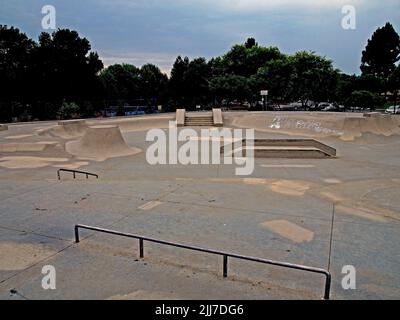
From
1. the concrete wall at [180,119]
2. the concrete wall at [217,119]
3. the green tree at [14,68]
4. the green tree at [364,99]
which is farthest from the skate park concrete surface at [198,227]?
the green tree at [364,99]

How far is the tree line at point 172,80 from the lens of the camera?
1341 inches

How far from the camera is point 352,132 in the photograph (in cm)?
2062

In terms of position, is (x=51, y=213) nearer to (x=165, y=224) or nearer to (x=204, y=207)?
(x=165, y=224)

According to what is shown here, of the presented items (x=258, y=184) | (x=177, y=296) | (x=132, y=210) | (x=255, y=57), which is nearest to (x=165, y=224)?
(x=132, y=210)

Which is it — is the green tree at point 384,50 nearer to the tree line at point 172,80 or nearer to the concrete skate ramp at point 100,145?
the tree line at point 172,80

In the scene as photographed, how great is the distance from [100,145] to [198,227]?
10657mm

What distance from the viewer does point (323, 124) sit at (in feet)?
76.3

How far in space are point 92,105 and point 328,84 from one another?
94.0 feet

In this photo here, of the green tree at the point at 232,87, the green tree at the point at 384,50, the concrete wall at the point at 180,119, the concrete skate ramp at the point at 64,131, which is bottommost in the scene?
the concrete skate ramp at the point at 64,131

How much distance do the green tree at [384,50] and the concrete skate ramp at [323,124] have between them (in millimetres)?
40549

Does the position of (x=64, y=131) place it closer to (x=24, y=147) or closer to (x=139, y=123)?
(x=24, y=147)

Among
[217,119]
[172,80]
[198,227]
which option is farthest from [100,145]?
[172,80]

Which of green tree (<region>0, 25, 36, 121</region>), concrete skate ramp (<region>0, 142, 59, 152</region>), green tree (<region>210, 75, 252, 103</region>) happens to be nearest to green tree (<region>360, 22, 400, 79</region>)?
green tree (<region>210, 75, 252, 103</region>)

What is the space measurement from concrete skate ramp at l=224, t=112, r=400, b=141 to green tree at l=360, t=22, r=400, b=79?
40549 mm
